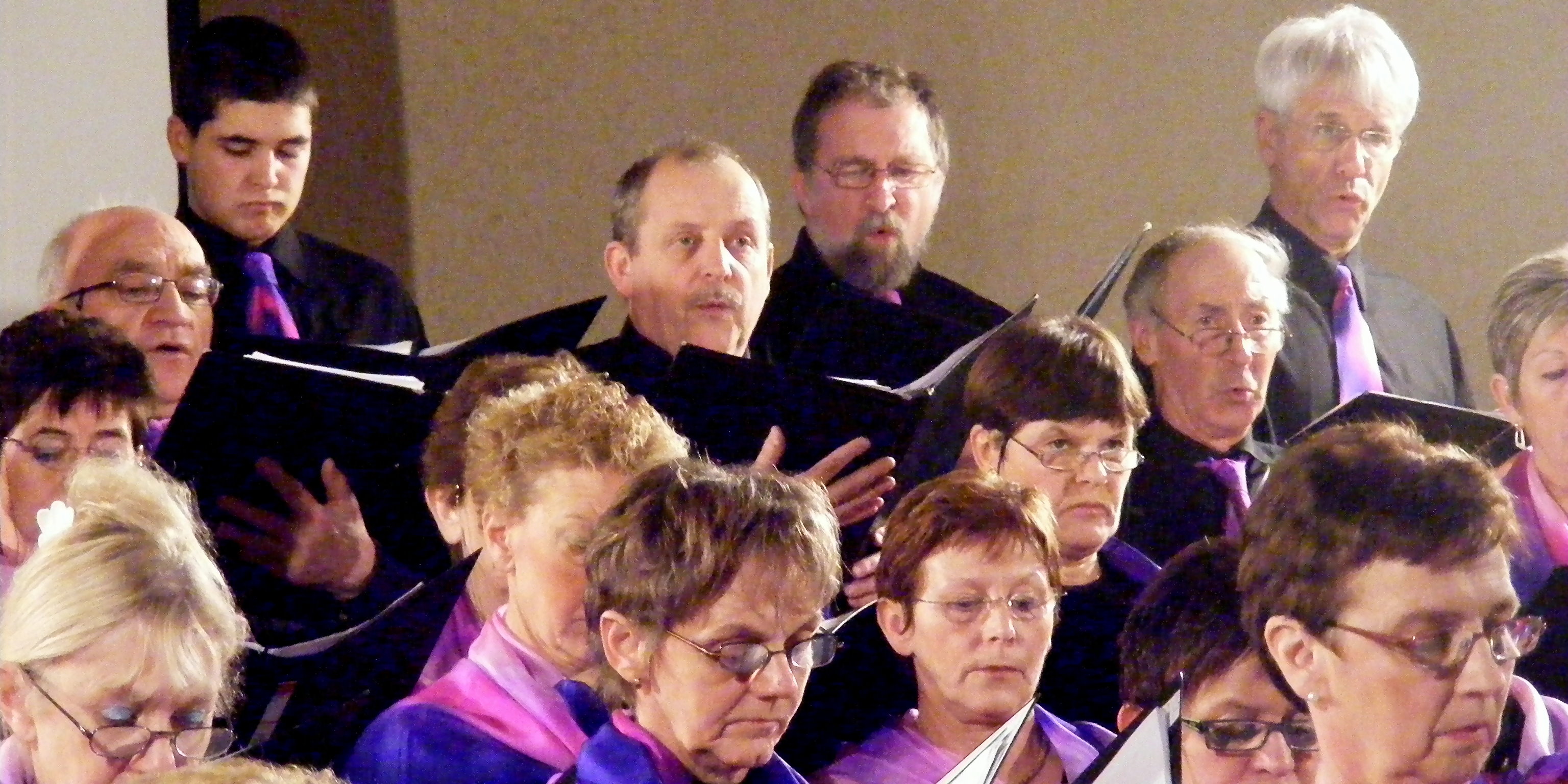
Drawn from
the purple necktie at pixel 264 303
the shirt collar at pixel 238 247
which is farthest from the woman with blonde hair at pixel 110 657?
the shirt collar at pixel 238 247

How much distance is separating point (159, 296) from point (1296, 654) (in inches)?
68.6

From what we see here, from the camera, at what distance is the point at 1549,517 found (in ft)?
9.08

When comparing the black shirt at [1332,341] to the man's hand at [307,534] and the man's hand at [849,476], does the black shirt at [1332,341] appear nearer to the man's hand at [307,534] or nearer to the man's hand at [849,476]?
the man's hand at [849,476]

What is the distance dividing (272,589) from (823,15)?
304cm

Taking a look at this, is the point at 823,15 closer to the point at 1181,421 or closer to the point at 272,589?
the point at 1181,421

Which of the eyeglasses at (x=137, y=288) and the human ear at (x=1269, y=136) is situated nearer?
the eyeglasses at (x=137, y=288)

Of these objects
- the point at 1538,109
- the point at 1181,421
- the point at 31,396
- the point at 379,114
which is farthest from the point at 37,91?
the point at 1538,109

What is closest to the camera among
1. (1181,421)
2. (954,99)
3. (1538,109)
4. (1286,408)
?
(1181,421)

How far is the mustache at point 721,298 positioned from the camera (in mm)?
3150

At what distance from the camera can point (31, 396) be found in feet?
8.50

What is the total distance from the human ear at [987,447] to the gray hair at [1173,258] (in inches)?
22.7

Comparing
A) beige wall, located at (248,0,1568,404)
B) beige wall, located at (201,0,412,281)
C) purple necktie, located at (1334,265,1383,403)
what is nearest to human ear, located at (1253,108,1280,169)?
purple necktie, located at (1334,265,1383,403)

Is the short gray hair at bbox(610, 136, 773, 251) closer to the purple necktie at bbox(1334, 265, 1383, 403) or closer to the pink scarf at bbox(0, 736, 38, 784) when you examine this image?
the purple necktie at bbox(1334, 265, 1383, 403)

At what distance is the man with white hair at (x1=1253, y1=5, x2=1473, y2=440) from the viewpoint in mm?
3615
